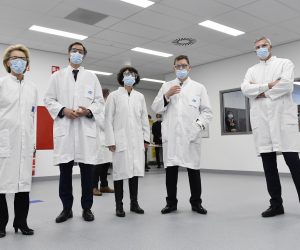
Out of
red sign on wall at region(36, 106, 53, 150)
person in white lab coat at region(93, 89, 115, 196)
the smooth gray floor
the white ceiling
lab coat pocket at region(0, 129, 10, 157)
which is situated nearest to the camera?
the smooth gray floor

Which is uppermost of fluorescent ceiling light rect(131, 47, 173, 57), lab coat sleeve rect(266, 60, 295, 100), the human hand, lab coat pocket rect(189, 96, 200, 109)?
fluorescent ceiling light rect(131, 47, 173, 57)

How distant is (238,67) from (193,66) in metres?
1.47

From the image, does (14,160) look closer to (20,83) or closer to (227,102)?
(20,83)

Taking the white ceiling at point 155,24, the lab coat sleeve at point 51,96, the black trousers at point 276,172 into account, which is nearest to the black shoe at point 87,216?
the lab coat sleeve at point 51,96

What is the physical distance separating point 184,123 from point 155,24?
3155 millimetres

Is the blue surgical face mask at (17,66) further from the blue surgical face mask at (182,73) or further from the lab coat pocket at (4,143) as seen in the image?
the blue surgical face mask at (182,73)

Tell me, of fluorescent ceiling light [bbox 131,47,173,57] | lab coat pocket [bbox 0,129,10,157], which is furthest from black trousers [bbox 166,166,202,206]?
fluorescent ceiling light [bbox 131,47,173,57]

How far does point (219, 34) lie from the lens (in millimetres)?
6188

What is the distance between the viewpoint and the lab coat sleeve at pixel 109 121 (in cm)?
302

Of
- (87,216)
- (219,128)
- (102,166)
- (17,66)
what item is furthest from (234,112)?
(17,66)

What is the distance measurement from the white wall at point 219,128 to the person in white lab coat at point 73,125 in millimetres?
5190

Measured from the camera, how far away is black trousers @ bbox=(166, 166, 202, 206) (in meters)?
2.99

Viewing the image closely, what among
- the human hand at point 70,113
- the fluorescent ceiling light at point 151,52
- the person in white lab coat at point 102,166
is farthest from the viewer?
the fluorescent ceiling light at point 151,52

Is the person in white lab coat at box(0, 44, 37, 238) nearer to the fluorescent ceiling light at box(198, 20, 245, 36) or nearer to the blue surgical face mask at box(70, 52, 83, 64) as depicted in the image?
the blue surgical face mask at box(70, 52, 83, 64)
